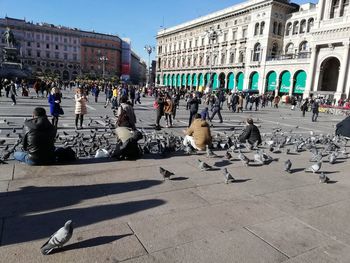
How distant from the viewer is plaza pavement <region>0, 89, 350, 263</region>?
312cm

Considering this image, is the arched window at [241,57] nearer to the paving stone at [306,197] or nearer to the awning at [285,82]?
the awning at [285,82]

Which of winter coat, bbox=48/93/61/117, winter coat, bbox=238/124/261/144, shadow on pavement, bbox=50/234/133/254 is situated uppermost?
winter coat, bbox=48/93/61/117

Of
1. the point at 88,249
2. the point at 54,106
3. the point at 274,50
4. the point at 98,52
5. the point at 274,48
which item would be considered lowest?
the point at 88,249

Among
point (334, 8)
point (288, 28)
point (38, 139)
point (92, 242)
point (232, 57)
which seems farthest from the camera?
point (232, 57)

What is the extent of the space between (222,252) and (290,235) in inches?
38.6

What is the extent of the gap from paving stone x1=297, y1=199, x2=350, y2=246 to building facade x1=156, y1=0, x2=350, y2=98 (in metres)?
37.8

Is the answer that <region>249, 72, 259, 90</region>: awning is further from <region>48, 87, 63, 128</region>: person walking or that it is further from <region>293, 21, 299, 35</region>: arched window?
<region>48, 87, 63, 128</region>: person walking

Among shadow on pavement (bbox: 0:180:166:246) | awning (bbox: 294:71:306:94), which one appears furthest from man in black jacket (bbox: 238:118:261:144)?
awning (bbox: 294:71:306:94)

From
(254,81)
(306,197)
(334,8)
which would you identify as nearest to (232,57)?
(254,81)

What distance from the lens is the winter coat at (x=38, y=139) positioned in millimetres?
5508

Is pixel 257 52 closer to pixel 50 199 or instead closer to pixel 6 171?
pixel 6 171

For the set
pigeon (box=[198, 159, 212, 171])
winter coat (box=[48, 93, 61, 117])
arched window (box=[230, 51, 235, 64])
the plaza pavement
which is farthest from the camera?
arched window (box=[230, 51, 235, 64])

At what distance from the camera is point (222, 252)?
314cm

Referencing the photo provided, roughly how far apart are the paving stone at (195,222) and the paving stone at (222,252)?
0.38 feet
